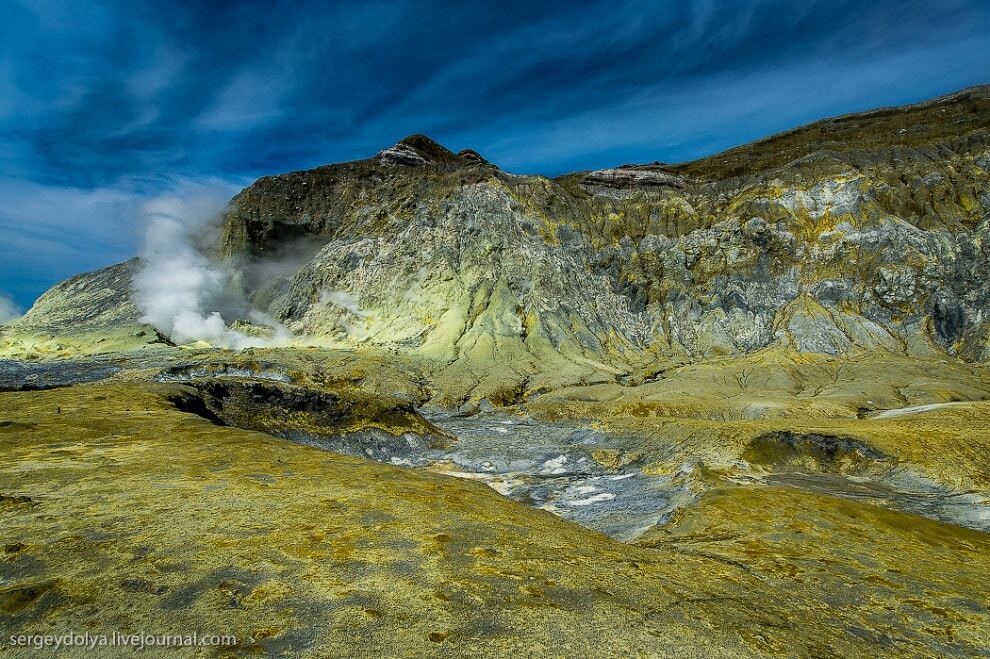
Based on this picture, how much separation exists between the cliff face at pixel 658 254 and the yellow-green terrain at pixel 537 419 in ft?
2.74

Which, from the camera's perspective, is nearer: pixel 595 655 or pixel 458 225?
pixel 595 655

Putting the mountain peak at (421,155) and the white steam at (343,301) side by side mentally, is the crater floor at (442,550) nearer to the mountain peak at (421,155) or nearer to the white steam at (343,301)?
the white steam at (343,301)

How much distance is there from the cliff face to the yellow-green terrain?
2.74ft

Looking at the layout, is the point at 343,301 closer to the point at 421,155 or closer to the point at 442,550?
the point at 421,155

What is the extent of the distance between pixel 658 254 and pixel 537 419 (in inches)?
3216

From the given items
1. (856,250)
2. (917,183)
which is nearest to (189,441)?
(856,250)

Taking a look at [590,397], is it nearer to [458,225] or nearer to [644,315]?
[644,315]

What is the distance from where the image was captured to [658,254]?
134000 mm

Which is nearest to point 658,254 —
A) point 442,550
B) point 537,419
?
point 537,419

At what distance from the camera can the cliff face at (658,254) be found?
107 m

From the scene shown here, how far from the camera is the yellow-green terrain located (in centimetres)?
741

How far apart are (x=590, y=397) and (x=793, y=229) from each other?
8337cm

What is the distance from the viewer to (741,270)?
124 meters

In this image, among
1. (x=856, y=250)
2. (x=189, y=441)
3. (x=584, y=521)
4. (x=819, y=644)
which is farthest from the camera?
(x=856, y=250)
